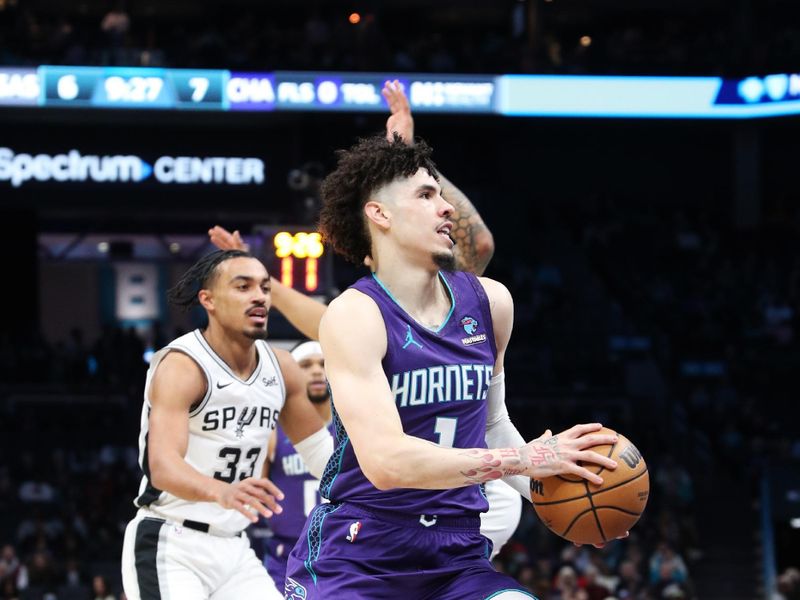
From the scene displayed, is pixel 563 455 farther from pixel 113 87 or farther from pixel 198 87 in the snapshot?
pixel 198 87

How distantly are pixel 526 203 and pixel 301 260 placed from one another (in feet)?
47.5

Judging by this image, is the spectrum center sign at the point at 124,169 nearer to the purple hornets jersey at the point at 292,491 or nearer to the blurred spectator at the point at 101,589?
the blurred spectator at the point at 101,589

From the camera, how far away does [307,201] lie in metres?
12.5

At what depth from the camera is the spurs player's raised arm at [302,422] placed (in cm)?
575

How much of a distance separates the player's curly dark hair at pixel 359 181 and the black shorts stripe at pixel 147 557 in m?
1.76

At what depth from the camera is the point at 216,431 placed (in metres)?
5.41

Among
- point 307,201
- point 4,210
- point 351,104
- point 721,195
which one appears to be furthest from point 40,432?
point 721,195

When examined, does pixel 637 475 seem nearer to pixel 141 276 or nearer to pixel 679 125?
pixel 679 125

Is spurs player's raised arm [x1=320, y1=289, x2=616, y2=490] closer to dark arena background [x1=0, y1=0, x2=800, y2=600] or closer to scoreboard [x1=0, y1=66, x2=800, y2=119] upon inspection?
dark arena background [x1=0, y1=0, x2=800, y2=600]

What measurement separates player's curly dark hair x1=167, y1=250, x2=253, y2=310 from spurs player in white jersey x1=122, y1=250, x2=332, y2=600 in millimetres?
11

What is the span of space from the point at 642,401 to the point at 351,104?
660cm

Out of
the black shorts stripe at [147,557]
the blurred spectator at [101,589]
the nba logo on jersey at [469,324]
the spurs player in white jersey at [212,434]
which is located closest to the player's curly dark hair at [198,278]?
the spurs player in white jersey at [212,434]

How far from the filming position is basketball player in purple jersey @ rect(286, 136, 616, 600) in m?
3.66

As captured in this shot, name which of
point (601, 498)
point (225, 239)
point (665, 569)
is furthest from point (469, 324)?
point (665, 569)
